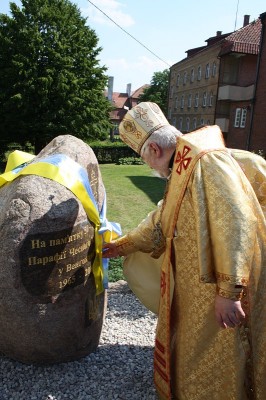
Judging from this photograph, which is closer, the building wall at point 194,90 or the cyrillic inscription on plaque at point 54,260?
the cyrillic inscription on plaque at point 54,260

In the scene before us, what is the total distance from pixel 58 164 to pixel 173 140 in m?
0.89

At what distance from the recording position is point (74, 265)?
2803 mm

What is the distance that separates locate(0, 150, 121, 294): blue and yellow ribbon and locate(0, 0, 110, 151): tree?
2014cm

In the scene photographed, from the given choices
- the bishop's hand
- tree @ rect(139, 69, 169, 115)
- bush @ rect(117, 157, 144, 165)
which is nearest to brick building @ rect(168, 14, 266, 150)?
bush @ rect(117, 157, 144, 165)

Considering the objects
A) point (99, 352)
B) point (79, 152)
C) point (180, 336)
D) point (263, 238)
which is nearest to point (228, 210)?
point (263, 238)

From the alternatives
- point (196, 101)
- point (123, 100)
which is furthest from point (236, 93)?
point (123, 100)

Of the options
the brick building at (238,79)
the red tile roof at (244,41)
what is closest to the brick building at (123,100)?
the brick building at (238,79)

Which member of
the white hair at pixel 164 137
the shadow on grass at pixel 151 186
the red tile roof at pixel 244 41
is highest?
the red tile roof at pixel 244 41

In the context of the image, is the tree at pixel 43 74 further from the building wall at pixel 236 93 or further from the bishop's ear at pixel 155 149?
the bishop's ear at pixel 155 149

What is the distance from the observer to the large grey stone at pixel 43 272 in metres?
2.55

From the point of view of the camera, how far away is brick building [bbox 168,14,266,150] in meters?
23.5

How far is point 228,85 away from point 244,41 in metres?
2.83

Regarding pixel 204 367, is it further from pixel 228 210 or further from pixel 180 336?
pixel 228 210

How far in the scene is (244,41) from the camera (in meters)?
25.5
